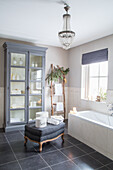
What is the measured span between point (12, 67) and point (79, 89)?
212 centimetres

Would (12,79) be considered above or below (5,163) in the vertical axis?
above

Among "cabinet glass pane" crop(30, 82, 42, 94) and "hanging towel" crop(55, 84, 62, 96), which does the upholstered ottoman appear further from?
"hanging towel" crop(55, 84, 62, 96)

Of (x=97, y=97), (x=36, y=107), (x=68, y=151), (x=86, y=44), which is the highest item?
(x=86, y=44)

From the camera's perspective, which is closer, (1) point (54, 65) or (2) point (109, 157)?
(2) point (109, 157)

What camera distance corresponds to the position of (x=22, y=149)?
2824 millimetres

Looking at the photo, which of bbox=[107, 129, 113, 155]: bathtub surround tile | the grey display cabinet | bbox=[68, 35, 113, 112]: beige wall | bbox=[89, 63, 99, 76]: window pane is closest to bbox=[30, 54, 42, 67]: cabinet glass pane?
the grey display cabinet

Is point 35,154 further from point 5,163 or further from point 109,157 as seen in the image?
point 109,157

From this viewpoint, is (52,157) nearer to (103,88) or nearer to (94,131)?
(94,131)

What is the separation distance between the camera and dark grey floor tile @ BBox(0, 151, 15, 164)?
2434mm

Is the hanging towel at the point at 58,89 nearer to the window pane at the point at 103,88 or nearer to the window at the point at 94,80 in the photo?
the window at the point at 94,80

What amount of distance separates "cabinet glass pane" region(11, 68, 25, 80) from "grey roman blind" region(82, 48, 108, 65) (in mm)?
1815

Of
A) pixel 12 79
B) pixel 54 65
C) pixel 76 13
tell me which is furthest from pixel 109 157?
pixel 54 65

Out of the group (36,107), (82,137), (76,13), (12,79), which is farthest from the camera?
(36,107)

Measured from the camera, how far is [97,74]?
4.11 meters
